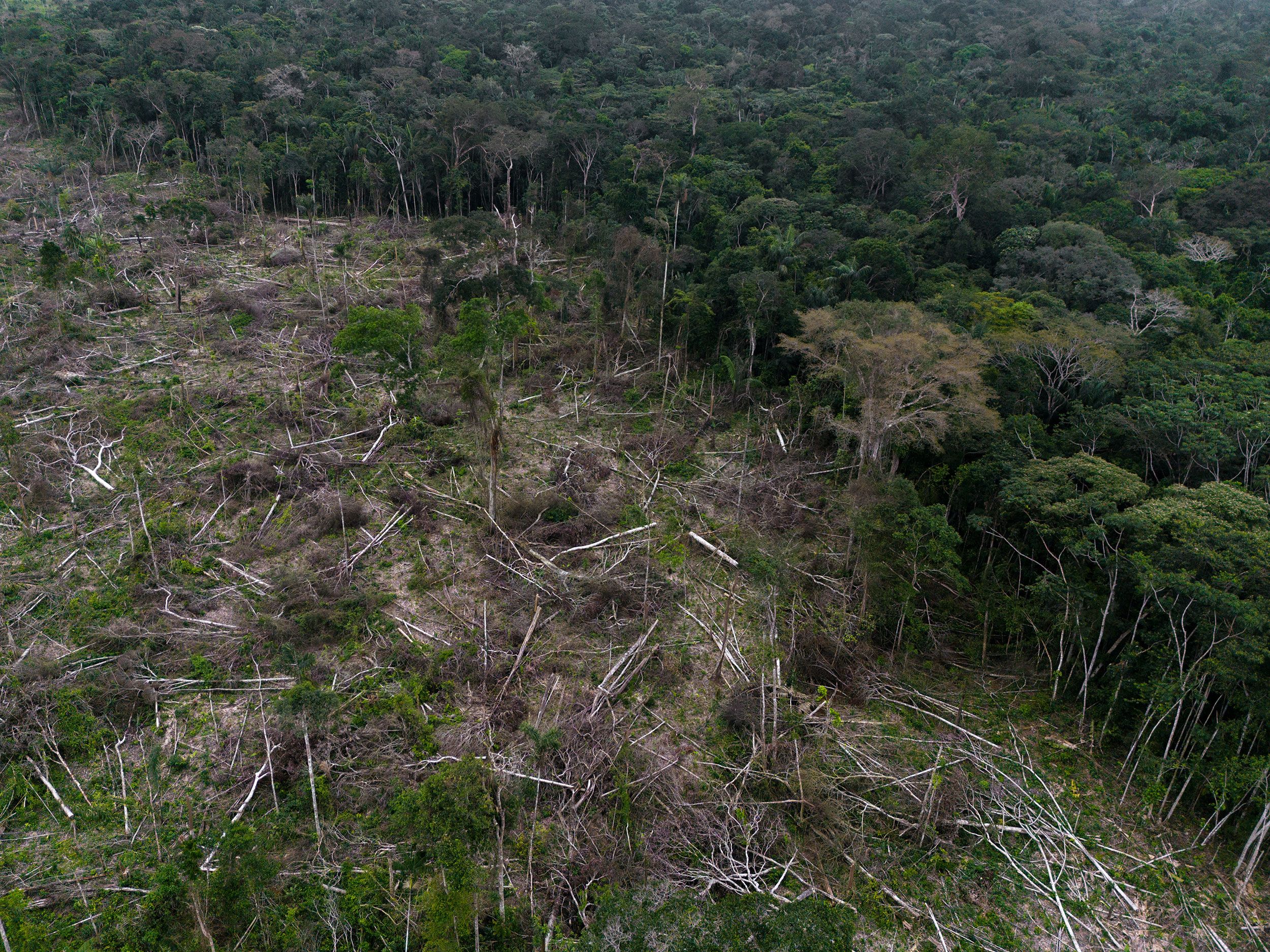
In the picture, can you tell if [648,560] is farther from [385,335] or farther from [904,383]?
[385,335]

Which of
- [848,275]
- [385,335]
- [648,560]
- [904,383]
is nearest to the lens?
[648,560]

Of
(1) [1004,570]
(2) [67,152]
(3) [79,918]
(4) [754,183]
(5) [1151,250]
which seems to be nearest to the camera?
(3) [79,918]

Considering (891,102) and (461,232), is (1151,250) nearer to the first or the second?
(891,102)

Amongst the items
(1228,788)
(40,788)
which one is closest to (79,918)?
(40,788)

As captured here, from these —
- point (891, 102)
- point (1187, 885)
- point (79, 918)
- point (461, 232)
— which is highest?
point (891, 102)

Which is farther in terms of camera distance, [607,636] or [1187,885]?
[607,636]

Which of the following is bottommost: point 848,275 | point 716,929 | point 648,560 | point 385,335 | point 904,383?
point 648,560

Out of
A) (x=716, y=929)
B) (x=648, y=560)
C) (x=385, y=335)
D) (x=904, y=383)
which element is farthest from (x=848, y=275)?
(x=716, y=929)

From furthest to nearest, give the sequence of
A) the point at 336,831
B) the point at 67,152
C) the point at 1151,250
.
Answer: the point at 67,152 → the point at 1151,250 → the point at 336,831

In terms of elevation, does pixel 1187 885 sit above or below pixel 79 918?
below
